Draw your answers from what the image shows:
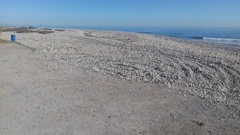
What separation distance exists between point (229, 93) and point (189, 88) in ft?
4.95

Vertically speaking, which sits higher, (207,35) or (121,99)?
(207,35)

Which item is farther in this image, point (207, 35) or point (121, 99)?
point (207, 35)

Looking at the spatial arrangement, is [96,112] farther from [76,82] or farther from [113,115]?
[76,82]

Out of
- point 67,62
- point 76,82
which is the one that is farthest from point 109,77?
point 67,62

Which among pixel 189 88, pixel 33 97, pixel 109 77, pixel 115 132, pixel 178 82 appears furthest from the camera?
pixel 109 77

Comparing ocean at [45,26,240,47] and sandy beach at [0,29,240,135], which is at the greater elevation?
ocean at [45,26,240,47]

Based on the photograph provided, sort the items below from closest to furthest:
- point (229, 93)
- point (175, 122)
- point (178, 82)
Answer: point (175, 122) → point (229, 93) → point (178, 82)

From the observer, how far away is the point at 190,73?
1175 cm

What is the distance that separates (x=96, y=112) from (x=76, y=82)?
11.8 feet

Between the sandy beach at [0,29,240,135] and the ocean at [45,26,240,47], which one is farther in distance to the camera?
the ocean at [45,26,240,47]

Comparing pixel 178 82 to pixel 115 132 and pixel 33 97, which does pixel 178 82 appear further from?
pixel 33 97

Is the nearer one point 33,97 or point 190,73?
point 33,97

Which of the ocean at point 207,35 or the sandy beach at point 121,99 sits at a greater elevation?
the ocean at point 207,35

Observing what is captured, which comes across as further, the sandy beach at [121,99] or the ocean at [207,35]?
the ocean at [207,35]
